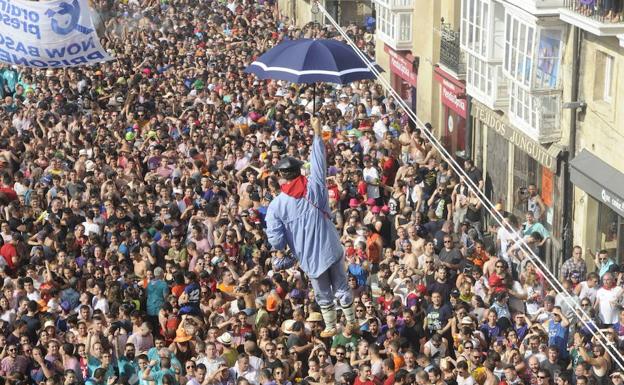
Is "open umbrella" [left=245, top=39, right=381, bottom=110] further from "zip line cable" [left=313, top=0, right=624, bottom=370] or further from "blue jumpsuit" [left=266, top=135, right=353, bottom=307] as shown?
"blue jumpsuit" [left=266, top=135, right=353, bottom=307]

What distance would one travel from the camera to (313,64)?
15.9m

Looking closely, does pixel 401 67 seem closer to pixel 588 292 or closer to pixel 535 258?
pixel 588 292

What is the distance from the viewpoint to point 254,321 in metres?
17.9

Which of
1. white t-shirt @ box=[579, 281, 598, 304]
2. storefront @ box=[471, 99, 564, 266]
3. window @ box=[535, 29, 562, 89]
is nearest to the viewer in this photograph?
white t-shirt @ box=[579, 281, 598, 304]

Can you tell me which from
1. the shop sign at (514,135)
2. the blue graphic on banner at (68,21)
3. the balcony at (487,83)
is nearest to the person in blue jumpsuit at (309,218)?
the blue graphic on banner at (68,21)

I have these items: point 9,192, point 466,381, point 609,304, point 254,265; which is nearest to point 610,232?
point 609,304

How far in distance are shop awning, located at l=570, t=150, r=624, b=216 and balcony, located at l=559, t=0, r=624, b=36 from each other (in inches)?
86.4

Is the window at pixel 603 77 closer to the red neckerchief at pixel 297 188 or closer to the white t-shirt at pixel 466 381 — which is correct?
the white t-shirt at pixel 466 381

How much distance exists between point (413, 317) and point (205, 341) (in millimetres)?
2555

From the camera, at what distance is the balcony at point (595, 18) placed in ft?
70.4

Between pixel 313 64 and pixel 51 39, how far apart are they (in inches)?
364

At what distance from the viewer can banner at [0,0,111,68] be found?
941 inches

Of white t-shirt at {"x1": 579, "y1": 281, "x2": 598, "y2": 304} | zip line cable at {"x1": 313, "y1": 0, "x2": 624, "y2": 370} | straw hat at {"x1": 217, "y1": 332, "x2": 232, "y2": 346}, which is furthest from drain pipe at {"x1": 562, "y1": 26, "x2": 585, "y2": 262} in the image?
straw hat at {"x1": 217, "y1": 332, "x2": 232, "y2": 346}

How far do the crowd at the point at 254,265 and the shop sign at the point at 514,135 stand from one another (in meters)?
0.68
